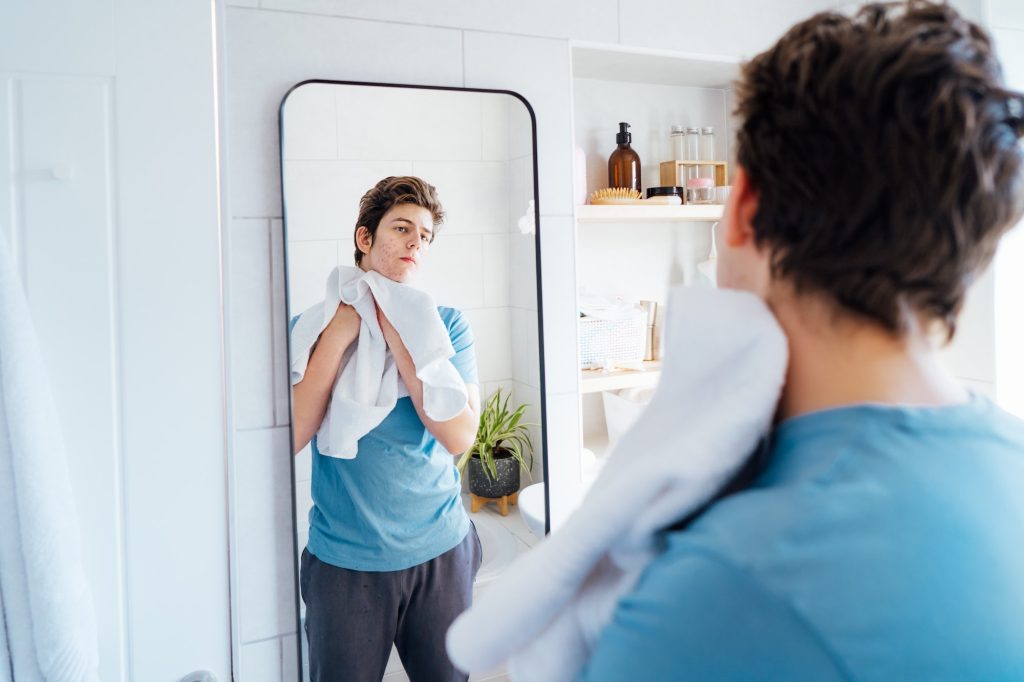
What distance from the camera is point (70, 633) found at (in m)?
0.88

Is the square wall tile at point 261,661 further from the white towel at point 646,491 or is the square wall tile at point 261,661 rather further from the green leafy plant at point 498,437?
the white towel at point 646,491

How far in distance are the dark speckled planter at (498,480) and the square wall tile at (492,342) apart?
139 mm

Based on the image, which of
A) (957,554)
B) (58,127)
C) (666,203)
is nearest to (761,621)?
(957,554)

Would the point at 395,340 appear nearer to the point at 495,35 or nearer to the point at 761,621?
the point at 495,35

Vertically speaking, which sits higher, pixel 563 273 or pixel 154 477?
pixel 563 273

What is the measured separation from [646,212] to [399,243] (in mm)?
512

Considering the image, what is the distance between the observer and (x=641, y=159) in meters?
1.56

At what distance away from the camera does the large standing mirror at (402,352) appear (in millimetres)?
1112

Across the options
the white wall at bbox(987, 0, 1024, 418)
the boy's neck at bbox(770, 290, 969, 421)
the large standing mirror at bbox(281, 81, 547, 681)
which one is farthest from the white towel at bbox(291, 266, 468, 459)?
the white wall at bbox(987, 0, 1024, 418)

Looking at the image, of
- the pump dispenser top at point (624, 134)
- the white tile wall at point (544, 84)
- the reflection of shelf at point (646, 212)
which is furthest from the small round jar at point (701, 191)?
the white tile wall at point (544, 84)

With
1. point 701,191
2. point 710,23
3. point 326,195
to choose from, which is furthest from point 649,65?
point 326,195

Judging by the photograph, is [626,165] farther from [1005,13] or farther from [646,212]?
[1005,13]

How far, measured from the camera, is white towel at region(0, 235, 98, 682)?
2.81 feet

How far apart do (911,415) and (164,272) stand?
0.91m
